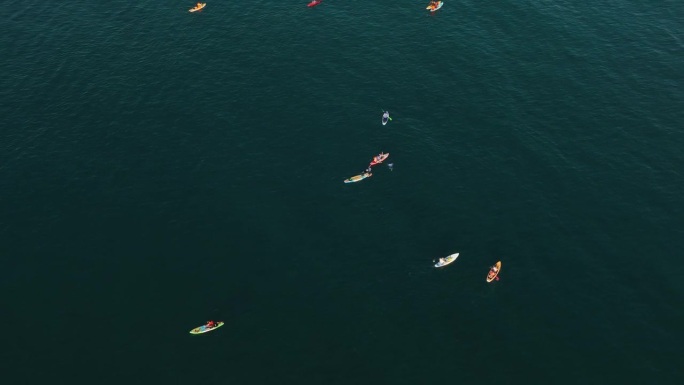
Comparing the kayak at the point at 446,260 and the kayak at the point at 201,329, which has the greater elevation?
the kayak at the point at 201,329

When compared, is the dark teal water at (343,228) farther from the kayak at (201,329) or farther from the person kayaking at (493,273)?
the person kayaking at (493,273)

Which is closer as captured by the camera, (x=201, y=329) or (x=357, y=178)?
(x=201, y=329)

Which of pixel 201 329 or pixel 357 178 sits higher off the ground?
pixel 357 178

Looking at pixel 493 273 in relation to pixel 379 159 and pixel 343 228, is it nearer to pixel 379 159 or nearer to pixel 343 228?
pixel 343 228

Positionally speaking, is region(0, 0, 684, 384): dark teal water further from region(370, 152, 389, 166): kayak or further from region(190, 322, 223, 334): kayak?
region(370, 152, 389, 166): kayak

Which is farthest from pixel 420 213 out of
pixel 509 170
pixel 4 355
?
pixel 4 355

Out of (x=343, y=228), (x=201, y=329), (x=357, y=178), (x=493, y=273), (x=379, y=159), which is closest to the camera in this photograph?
(x=201, y=329)

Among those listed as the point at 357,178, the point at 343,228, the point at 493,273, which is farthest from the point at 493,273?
the point at 357,178

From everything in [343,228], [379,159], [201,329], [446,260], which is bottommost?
[446,260]

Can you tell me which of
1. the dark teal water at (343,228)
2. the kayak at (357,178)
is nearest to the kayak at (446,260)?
the dark teal water at (343,228)

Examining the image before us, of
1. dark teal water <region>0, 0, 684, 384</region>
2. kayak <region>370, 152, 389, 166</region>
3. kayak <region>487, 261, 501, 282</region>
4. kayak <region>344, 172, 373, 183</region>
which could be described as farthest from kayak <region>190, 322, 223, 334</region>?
kayak <region>370, 152, 389, 166</region>
